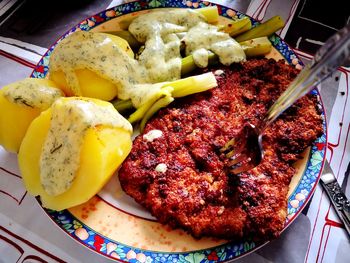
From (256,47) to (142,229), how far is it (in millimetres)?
1497

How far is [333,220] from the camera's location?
7.49 feet

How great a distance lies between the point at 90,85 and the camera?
2.37m

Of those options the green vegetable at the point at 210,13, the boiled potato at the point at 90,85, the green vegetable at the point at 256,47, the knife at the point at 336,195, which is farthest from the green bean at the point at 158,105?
the knife at the point at 336,195

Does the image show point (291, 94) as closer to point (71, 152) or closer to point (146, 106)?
point (146, 106)

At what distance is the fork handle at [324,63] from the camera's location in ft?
4.19

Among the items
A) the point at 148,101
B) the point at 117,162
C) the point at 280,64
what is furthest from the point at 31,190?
the point at 280,64

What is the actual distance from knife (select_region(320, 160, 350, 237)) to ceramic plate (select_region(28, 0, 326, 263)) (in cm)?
20

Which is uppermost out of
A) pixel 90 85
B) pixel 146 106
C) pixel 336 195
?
pixel 90 85

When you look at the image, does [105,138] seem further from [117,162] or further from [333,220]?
[333,220]

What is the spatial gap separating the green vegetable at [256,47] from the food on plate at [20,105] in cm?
134

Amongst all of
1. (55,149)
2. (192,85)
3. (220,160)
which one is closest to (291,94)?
(220,160)

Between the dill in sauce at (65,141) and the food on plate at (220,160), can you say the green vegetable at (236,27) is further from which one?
the dill in sauce at (65,141)

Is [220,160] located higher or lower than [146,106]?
lower

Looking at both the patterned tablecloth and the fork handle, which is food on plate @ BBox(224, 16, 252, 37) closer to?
the patterned tablecloth
